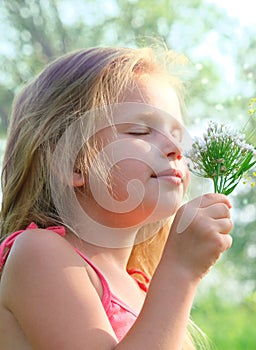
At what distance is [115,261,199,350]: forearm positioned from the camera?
2.74 feet

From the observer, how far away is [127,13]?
3.21m

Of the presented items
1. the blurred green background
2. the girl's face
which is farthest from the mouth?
the blurred green background

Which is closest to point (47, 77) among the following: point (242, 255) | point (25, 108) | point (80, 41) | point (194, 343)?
point (25, 108)

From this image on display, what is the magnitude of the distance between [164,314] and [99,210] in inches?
8.6

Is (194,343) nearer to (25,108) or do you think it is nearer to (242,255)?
(25,108)

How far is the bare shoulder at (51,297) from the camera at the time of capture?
0.85 meters

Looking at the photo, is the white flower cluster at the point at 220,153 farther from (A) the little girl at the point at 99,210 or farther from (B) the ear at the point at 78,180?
(B) the ear at the point at 78,180

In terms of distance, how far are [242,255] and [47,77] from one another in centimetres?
185

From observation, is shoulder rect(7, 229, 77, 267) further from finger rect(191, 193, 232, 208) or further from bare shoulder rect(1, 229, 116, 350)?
finger rect(191, 193, 232, 208)

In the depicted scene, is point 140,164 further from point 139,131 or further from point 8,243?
point 8,243

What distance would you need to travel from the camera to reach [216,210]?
883mm

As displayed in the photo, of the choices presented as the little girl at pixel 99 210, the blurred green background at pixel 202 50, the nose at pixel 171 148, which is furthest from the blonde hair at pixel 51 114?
the blurred green background at pixel 202 50

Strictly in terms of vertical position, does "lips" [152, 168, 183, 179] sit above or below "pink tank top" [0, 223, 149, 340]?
above

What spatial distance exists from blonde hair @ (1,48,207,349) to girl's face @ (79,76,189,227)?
3 cm
